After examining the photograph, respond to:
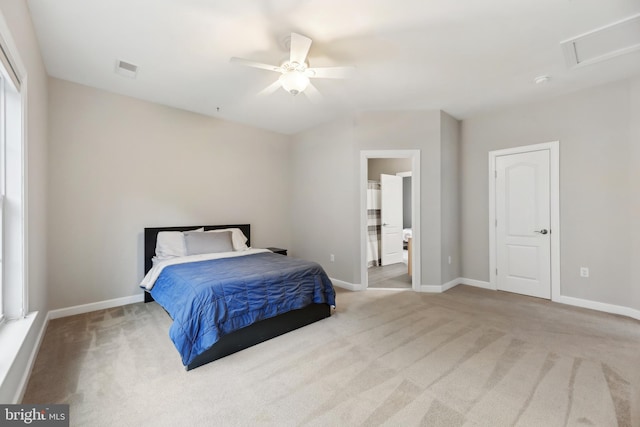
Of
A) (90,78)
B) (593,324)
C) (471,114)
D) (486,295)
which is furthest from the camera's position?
(471,114)

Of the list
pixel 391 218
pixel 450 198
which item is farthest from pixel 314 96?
pixel 391 218

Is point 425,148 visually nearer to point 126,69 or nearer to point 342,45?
point 342,45

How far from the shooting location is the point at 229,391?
1.81m

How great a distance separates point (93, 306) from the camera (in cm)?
324

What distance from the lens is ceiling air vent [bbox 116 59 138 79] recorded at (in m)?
2.76

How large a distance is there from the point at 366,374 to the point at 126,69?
12.0 ft

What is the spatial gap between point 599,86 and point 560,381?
11.1 feet

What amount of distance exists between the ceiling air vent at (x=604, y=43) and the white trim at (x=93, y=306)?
5343mm

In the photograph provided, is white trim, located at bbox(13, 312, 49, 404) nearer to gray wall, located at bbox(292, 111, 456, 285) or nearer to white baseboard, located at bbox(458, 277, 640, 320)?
gray wall, located at bbox(292, 111, 456, 285)

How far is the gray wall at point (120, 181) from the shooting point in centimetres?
310

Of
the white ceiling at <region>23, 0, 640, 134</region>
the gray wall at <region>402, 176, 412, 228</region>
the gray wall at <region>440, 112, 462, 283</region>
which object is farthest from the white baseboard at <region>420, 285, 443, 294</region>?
the gray wall at <region>402, 176, 412, 228</region>

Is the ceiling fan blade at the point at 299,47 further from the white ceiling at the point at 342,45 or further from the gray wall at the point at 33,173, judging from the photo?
the gray wall at the point at 33,173

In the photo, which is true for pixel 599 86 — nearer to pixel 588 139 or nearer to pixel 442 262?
pixel 588 139

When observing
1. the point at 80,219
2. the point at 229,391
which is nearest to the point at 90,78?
the point at 80,219
